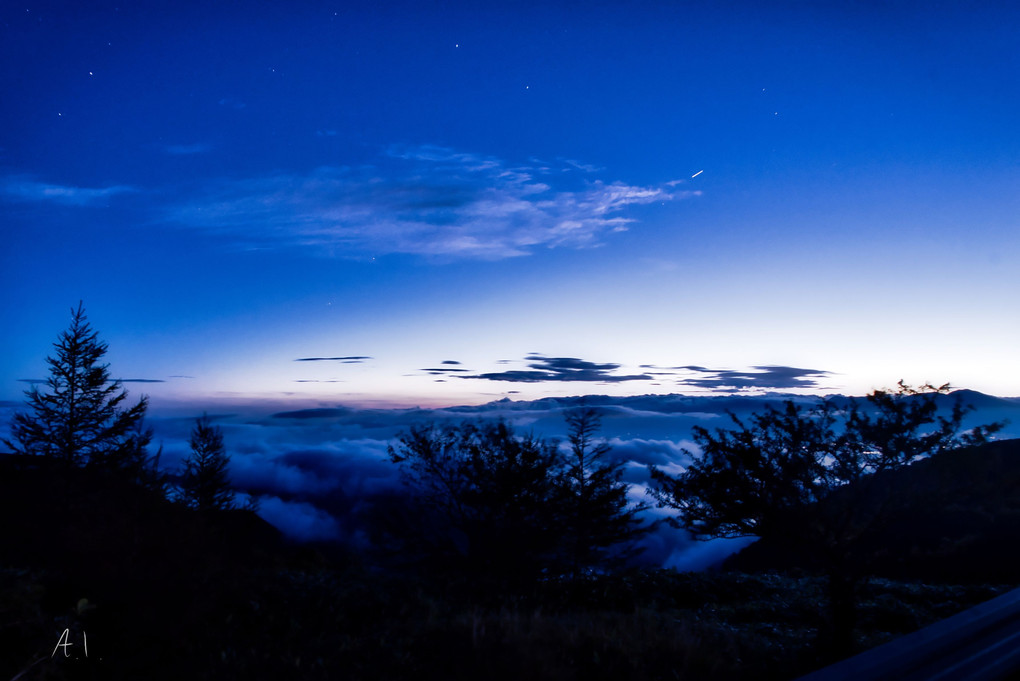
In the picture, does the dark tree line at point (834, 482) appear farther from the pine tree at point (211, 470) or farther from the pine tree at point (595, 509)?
the pine tree at point (211, 470)

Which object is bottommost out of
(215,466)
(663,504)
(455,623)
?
(215,466)

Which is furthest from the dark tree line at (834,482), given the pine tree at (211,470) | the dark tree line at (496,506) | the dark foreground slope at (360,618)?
the pine tree at (211,470)

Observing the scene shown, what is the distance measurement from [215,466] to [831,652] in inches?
1669

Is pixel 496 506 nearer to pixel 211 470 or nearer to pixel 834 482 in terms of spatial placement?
pixel 834 482

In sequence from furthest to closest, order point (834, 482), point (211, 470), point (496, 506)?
point (211, 470), point (496, 506), point (834, 482)

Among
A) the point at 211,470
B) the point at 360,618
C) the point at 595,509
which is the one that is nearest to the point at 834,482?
the point at 360,618

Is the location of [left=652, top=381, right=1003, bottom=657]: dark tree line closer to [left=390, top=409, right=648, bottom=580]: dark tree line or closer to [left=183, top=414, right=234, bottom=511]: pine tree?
[left=390, top=409, right=648, bottom=580]: dark tree line

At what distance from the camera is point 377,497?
19594 mm

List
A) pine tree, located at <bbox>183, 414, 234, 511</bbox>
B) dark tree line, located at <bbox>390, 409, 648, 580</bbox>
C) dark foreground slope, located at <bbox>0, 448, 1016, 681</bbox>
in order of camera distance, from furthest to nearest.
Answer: pine tree, located at <bbox>183, 414, 234, 511</bbox> < dark tree line, located at <bbox>390, 409, 648, 580</bbox> < dark foreground slope, located at <bbox>0, 448, 1016, 681</bbox>

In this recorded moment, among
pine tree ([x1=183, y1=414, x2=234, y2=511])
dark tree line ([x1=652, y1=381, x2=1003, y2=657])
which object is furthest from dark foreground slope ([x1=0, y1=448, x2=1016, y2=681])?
pine tree ([x1=183, y1=414, x2=234, y2=511])

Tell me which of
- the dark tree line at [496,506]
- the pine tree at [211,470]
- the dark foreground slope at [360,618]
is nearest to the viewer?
the dark foreground slope at [360,618]

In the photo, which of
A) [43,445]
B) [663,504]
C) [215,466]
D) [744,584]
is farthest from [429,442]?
[215,466]

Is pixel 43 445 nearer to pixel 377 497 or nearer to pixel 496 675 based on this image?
pixel 377 497

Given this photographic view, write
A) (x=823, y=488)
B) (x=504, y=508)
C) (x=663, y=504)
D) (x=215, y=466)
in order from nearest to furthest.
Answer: (x=823, y=488) → (x=663, y=504) → (x=504, y=508) → (x=215, y=466)
